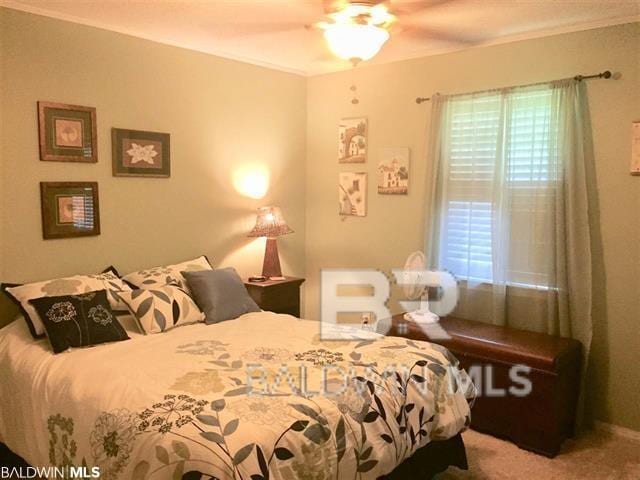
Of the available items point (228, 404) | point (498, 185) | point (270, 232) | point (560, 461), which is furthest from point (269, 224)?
point (560, 461)

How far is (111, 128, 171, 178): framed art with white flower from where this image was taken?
3482 mm

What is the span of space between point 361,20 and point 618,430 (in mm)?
2855

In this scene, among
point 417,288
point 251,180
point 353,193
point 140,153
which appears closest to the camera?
point 140,153

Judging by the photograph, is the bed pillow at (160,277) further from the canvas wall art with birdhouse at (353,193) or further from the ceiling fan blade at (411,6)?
the ceiling fan blade at (411,6)

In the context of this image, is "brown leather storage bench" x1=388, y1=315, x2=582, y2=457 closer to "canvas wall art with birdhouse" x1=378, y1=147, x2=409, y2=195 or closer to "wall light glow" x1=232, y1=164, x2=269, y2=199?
"canvas wall art with birdhouse" x1=378, y1=147, x2=409, y2=195

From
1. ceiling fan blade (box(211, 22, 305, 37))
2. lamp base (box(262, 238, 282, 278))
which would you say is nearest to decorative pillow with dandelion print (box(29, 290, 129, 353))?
lamp base (box(262, 238, 282, 278))

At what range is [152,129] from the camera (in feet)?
12.1

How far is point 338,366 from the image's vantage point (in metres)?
2.44

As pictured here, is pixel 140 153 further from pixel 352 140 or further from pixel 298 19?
pixel 352 140

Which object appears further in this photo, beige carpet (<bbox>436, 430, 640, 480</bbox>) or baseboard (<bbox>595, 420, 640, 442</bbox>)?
baseboard (<bbox>595, 420, 640, 442</bbox>)

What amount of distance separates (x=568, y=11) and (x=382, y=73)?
152cm

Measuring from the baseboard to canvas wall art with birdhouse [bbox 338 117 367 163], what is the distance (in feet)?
8.28

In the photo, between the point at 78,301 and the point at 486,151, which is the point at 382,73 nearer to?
the point at 486,151

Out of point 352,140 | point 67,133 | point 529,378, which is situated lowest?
point 529,378
